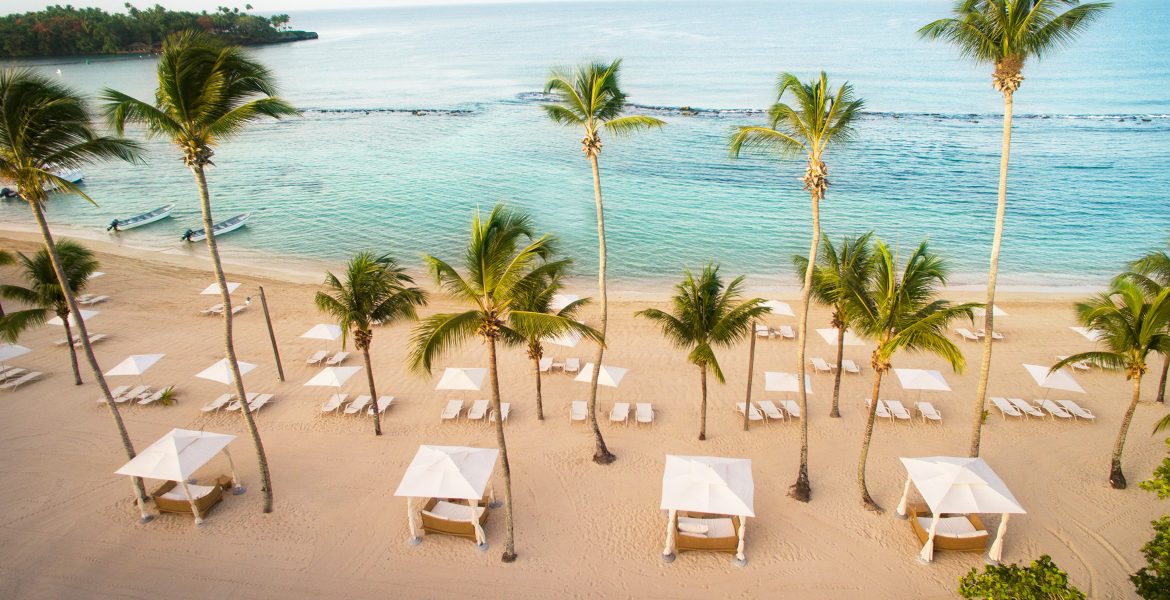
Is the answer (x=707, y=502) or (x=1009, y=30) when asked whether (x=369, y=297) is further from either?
(x=1009, y=30)

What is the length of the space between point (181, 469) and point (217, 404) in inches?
212

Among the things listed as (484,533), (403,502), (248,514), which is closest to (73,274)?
(248,514)

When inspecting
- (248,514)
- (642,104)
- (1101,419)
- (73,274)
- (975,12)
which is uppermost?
(642,104)

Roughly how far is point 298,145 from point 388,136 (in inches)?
351

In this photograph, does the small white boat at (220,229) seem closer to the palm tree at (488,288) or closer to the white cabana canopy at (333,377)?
the white cabana canopy at (333,377)

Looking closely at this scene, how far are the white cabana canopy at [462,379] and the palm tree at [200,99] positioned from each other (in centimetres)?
734

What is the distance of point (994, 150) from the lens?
55.1 meters

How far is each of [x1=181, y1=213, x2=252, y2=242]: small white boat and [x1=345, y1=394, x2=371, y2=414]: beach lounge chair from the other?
24.0 metres

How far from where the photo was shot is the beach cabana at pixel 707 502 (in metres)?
11.8

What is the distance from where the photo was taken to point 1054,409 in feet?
56.9

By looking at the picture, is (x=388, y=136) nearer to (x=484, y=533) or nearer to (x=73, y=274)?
(x=73, y=274)

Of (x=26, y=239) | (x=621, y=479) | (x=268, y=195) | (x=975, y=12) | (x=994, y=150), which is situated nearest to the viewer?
(x=975, y=12)

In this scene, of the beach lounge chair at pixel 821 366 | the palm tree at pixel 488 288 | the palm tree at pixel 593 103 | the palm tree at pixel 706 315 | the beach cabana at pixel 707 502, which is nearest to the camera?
the palm tree at pixel 488 288

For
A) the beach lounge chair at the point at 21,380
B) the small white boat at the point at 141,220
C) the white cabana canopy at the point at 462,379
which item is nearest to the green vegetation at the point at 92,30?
the small white boat at the point at 141,220
